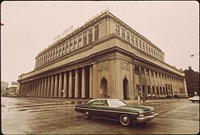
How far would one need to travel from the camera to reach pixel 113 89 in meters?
29.5

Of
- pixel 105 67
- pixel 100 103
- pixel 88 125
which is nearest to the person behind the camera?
pixel 88 125

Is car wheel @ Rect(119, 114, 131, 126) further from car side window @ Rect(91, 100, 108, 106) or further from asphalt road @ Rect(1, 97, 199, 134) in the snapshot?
car side window @ Rect(91, 100, 108, 106)

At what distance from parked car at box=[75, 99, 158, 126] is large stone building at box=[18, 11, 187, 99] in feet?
63.7

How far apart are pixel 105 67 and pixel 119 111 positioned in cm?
2379

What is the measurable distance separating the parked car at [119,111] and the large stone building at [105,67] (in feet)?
63.7

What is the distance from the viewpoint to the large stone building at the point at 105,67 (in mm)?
31469

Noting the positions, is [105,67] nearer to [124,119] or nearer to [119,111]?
Answer: [119,111]

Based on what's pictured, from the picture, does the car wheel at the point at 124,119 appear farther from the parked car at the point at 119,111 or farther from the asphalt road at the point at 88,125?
the asphalt road at the point at 88,125

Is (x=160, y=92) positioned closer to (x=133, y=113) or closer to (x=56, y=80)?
(x=56, y=80)

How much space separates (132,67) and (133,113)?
2806 centimetres

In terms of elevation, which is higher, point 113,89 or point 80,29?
point 80,29

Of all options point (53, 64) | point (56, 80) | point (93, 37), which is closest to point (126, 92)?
point (93, 37)

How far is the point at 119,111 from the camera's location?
28.0 feet

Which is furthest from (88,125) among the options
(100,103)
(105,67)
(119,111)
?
(105,67)
